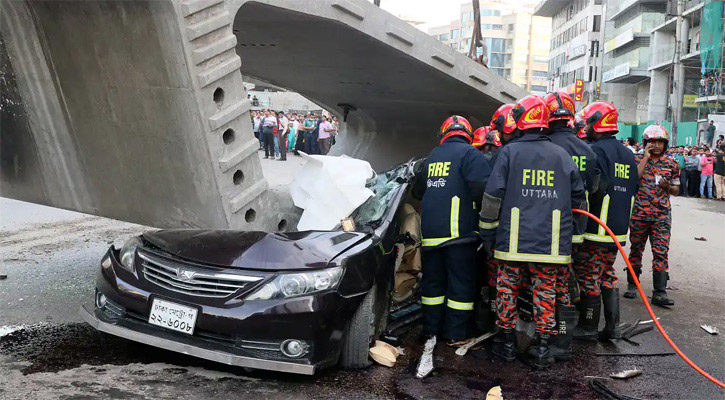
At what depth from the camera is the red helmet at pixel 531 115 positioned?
532 cm

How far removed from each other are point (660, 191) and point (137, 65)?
17.2 ft

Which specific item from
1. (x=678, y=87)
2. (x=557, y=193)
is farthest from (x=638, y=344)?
(x=678, y=87)

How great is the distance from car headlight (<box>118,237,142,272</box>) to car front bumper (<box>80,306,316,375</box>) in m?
0.41

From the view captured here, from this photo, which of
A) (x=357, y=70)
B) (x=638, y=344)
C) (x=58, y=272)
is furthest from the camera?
(x=357, y=70)

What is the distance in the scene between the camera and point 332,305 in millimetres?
4230

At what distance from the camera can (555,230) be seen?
5.05 meters

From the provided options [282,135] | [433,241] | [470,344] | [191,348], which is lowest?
[282,135]

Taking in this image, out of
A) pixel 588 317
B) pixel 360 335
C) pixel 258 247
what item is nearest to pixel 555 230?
pixel 588 317

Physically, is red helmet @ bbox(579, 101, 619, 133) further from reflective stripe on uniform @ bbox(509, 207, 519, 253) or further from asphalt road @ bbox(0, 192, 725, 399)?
asphalt road @ bbox(0, 192, 725, 399)

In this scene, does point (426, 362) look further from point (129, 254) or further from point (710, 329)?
point (710, 329)

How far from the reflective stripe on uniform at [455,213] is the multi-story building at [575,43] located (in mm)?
59670

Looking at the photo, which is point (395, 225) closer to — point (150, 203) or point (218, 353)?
point (218, 353)

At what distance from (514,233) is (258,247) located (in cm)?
186

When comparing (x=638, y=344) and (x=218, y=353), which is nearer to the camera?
(x=218, y=353)
